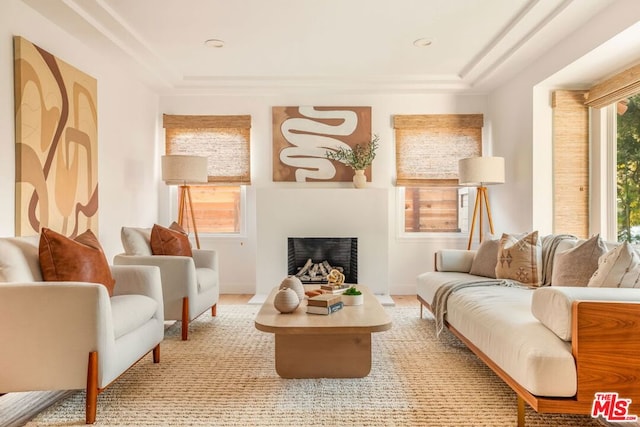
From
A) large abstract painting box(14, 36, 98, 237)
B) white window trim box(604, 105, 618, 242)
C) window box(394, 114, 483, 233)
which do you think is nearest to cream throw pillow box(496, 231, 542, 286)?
white window trim box(604, 105, 618, 242)

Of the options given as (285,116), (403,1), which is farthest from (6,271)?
(285,116)

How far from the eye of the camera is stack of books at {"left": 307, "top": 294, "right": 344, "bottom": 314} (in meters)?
2.59

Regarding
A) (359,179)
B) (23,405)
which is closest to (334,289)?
(23,405)

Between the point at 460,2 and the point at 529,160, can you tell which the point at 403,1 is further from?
the point at 529,160

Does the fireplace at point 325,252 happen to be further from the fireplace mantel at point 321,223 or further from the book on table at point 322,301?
the book on table at point 322,301

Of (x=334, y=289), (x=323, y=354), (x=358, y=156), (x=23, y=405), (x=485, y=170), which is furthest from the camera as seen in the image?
(x=358, y=156)

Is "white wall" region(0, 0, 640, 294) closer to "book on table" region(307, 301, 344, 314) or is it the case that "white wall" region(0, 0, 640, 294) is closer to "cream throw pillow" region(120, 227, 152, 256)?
"cream throw pillow" region(120, 227, 152, 256)

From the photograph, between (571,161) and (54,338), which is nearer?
(54,338)

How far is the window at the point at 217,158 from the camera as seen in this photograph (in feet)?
17.8

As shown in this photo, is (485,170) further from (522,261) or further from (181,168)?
(181,168)

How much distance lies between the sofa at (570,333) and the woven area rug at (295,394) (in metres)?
0.23

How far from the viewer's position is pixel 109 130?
14.1 ft

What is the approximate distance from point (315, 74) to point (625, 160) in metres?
3.16

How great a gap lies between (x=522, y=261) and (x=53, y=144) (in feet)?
12.2
